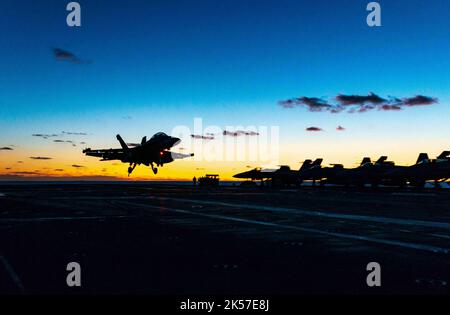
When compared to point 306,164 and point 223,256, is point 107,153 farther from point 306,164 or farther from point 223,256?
point 223,256

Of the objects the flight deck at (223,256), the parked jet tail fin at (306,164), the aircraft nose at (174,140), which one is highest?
the aircraft nose at (174,140)

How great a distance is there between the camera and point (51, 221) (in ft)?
72.7

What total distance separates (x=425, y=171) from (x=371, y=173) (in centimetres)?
934

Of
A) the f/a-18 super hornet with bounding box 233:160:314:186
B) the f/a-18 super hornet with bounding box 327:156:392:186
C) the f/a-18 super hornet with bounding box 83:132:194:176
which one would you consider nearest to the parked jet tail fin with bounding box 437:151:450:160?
the f/a-18 super hornet with bounding box 327:156:392:186

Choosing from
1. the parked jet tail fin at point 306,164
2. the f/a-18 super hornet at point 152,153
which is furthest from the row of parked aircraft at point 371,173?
the f/a-18 super hornet at point 152,153

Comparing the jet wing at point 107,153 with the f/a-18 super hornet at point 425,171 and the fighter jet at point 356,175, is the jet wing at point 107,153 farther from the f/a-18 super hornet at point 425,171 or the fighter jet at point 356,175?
the f/a-18 super hornet at point 425,171

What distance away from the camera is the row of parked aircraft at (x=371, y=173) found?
230 feet

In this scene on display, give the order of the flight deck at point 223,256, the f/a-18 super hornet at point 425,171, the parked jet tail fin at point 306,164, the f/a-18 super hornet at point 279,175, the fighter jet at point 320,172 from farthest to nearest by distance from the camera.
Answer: the parked jet tail fin at point 306,164 → the f/a-18 super hornet at point 279,175 → the fighter jet at point 320,172 → the f/a-18 super hornet at point 425,171 → the flight deck at point 223,256

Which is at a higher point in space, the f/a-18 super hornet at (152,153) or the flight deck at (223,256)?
the f/a-18 super hornet at (152,153)

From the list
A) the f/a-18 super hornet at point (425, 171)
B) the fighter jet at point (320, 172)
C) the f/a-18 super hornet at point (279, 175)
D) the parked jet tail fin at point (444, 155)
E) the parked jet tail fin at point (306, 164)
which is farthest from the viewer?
the parked jet tail fin at point (306, 164)

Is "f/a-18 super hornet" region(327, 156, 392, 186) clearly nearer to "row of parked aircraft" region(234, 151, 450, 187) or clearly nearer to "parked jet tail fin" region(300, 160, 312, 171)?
"row of parked aircraft" region(234, 151, 450, 187)

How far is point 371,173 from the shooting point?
77.2 metres

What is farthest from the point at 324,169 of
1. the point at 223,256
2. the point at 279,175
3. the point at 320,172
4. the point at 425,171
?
the point at 223,256
